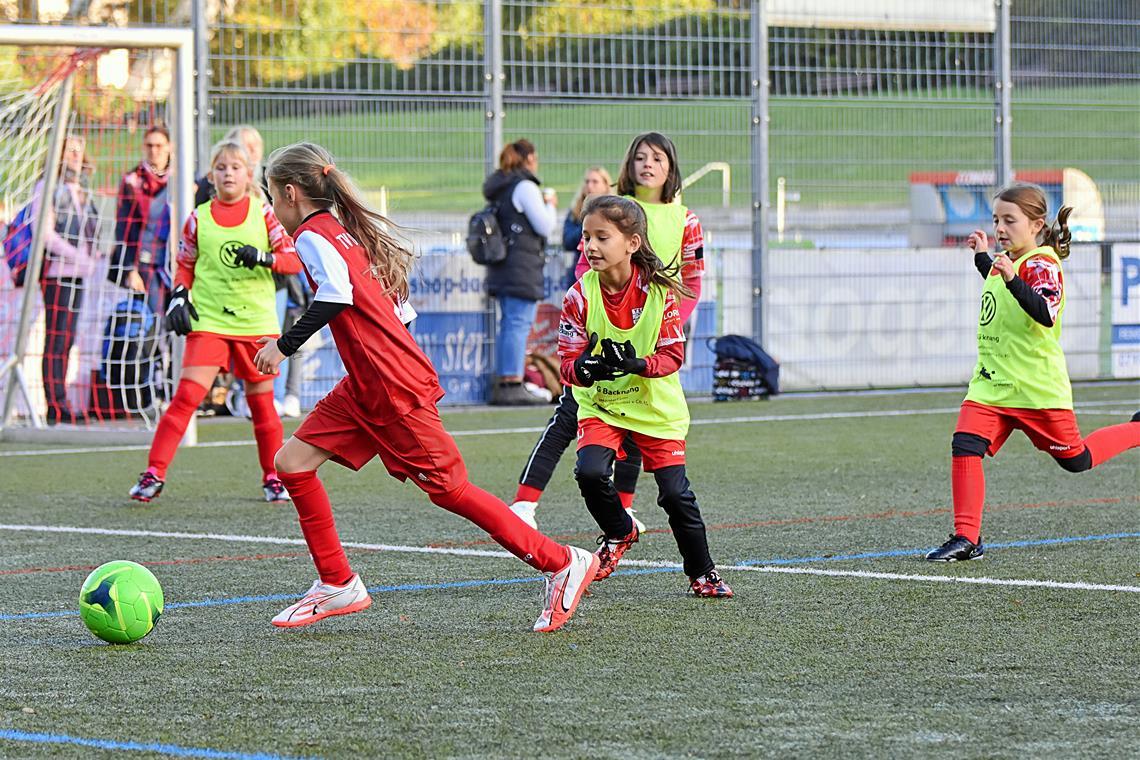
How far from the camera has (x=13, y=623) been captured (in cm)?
574

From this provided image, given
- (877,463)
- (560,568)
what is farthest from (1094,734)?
(877,463)

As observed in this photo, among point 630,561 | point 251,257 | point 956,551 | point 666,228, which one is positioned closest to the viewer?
point 956,551

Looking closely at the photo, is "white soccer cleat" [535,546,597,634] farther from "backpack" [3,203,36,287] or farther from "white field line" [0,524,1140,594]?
"backpack" [3,203,36,287]

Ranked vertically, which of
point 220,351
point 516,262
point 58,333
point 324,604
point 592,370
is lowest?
point 324,604

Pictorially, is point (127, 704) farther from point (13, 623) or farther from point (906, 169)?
point (906, 169)

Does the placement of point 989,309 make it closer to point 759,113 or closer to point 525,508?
point 525,508

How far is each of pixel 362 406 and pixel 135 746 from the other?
1.78m

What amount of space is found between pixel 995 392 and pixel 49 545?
3.95 m

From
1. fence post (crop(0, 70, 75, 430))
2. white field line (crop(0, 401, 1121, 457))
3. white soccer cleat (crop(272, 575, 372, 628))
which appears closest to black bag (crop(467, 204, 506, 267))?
white field line (crop(0, 401, 1121, 457))

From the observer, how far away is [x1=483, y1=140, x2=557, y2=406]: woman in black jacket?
46.9 feet

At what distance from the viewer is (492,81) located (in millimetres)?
15188

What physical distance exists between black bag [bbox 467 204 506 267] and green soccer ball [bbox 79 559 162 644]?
29.9 feet

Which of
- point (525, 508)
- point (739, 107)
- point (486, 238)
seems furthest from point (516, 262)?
point (525, 508)

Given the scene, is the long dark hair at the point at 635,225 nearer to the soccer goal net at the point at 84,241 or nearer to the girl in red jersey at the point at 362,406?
the girl in red jersey at the point at 362,406
